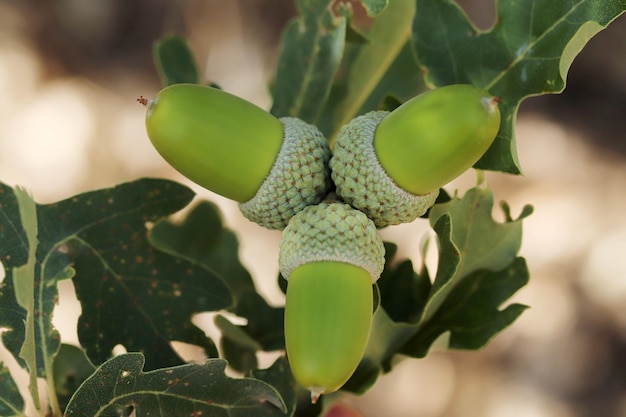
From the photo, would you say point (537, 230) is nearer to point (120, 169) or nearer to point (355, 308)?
point (120, 169)

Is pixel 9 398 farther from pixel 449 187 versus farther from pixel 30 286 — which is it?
pixel 449 187

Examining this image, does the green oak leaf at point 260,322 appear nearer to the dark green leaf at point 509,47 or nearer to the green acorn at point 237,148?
the green acorn at point 237,148

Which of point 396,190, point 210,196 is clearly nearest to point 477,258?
point 396,190

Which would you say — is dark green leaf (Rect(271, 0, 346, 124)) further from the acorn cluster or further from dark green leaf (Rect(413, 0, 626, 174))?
the acorn cluster

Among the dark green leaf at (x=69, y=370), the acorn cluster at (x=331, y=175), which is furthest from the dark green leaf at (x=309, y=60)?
the dark green leaf at (x=69, y=370)

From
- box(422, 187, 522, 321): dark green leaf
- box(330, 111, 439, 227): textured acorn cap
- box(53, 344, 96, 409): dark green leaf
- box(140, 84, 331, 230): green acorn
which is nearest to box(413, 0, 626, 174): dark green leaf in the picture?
box(422, 187, 522, 321): dark green leaf

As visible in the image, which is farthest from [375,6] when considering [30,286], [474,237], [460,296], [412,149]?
[30,286]
